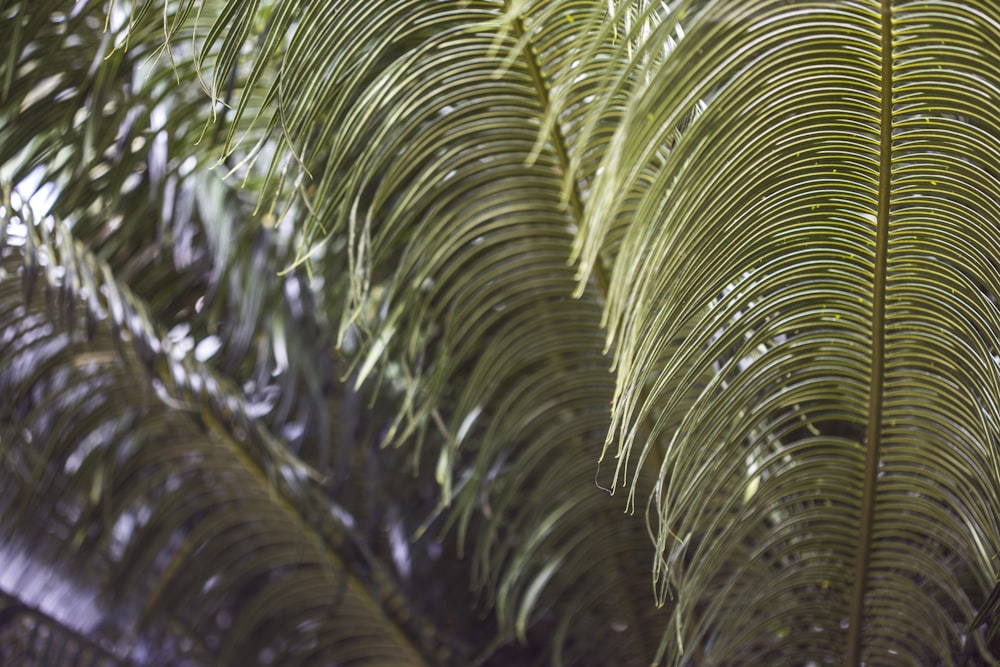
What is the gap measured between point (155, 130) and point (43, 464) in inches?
20.7

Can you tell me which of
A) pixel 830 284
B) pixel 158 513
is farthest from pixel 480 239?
pixel 158 513

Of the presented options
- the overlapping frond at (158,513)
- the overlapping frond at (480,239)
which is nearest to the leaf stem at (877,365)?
the overlapping frond at (480,239)

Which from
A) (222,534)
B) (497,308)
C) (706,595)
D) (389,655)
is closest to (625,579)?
(706,595)

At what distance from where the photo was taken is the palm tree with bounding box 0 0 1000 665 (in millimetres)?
767

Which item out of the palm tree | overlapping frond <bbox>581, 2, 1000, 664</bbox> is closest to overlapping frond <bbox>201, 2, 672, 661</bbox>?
the palm tree

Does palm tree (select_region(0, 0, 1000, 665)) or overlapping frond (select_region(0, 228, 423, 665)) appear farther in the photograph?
overlapping frond (select_region(0, 228, 423, 665))

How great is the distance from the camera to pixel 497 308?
1.28 m

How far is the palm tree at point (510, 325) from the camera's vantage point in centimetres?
77

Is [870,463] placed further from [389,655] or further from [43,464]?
[43,464]

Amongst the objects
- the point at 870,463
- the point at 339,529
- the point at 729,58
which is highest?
the point at 729,58

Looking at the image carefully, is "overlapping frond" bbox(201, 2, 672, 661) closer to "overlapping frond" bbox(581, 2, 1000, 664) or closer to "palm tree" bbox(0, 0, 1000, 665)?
"palm tree" bbox(0, 0, 1000, 665)

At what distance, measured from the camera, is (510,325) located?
4.11 feet

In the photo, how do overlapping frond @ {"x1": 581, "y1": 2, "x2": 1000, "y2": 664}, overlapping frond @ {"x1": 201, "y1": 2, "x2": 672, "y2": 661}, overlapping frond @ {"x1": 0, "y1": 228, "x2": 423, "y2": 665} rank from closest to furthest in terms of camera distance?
overlapping frond @ {"x1": 581, "y1": 2, "x2": 1000, "y2": 664}, overlapping frond @ {"x1": 201, "y1": 2, "x2": 672, "y2": 661}, overlapping frond @ {"x1": 0, "y1": 228, "x2": 423, "y2": 665}

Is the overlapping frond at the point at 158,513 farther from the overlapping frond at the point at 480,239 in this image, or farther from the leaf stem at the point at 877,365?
the leaf stem at the point at 877,365
